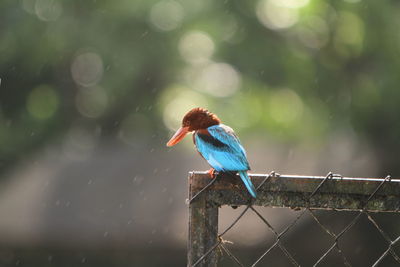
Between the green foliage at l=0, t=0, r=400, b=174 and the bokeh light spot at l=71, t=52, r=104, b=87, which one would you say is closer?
the green foliage at l=0, t=0, r=400, b=174

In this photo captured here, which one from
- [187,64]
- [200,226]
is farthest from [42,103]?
[200,226]

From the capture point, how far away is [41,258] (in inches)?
393

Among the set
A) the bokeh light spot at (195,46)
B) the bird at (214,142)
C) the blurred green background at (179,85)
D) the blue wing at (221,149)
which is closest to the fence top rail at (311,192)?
the bird at (214,142)

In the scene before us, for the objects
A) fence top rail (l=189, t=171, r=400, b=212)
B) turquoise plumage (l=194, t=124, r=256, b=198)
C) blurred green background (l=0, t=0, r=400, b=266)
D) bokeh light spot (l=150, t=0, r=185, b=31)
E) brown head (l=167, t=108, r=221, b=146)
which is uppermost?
bokeh light spot (l=150, t=0, r=185, b=31)

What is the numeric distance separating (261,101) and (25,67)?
15.2 ft

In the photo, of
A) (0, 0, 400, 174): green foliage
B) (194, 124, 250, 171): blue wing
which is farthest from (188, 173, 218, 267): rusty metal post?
(0, 0, 400, 174): green foliage

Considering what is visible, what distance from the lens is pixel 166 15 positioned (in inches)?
573

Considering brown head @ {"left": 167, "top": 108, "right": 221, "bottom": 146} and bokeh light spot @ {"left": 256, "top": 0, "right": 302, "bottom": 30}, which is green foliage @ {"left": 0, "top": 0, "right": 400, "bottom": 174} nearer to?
bokeh light spot @ {"left": 256, "top": 0, "right": 302, "bottom": 30}

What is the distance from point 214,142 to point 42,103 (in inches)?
460

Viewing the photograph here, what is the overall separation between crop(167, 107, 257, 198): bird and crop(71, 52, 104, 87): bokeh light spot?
37.2 ft

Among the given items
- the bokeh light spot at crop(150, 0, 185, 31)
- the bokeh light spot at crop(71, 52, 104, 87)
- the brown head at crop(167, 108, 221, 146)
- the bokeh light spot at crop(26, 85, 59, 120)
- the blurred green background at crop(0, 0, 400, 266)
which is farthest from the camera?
the bokeh light spot at crop(71, 52, 104, 87)

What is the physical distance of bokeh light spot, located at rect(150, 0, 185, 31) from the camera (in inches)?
569

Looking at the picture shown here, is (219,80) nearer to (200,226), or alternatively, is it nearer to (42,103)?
(42,103)

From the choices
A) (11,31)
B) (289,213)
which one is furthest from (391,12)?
(11,31)
